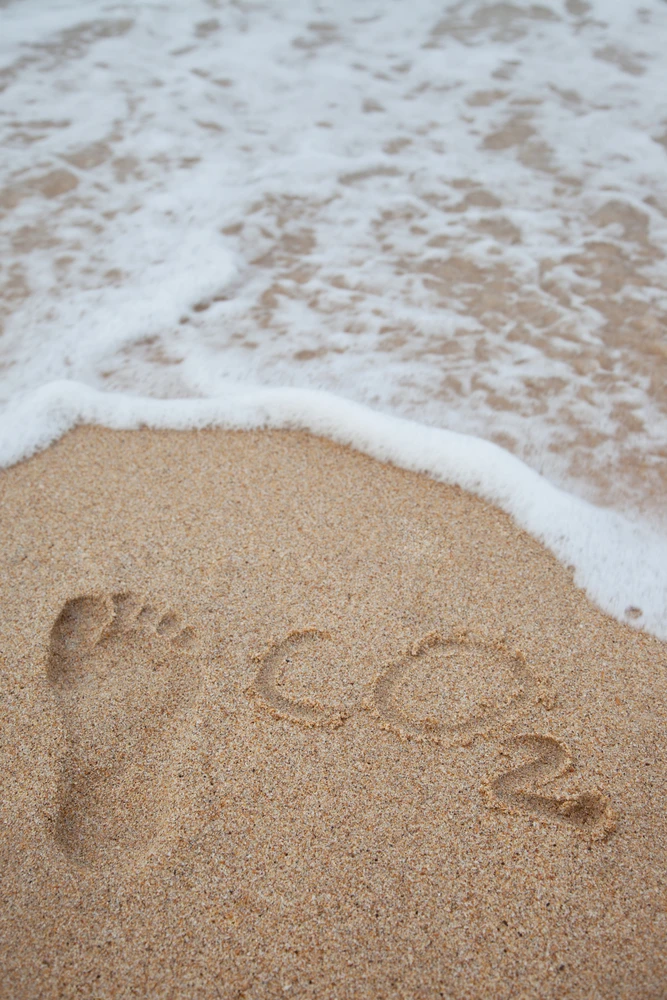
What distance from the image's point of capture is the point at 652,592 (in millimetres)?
1938

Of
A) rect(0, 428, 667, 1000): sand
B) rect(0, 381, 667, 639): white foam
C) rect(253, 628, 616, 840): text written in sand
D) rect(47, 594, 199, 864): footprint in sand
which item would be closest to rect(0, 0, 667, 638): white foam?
rect(0, 381, 667, 639): white foam

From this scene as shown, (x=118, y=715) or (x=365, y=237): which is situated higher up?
(x=365, y=237)

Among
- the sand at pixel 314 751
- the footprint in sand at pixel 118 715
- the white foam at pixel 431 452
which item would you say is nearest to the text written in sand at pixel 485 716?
the sand at pixel 314 751

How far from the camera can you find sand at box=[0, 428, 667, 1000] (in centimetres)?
133

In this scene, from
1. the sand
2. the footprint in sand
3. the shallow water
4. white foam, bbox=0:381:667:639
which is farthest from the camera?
the shallow water

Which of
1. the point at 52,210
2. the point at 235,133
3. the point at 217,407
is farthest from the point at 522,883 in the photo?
the point at 235,133

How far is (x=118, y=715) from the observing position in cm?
167

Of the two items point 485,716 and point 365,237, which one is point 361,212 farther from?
point 485,716

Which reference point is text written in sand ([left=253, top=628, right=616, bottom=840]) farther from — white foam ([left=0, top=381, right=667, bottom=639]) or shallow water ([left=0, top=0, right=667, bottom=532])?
shallow water ([left=0, top=0, right=667, bottom=532])

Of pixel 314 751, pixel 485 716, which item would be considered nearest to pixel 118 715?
pixel 314 751

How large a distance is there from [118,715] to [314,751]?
42 centimetres

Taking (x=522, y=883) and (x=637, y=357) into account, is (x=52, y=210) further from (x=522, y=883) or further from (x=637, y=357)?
(x=522, y=883)

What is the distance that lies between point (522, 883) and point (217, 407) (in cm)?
160

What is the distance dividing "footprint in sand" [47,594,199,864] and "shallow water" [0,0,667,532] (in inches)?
37.9
